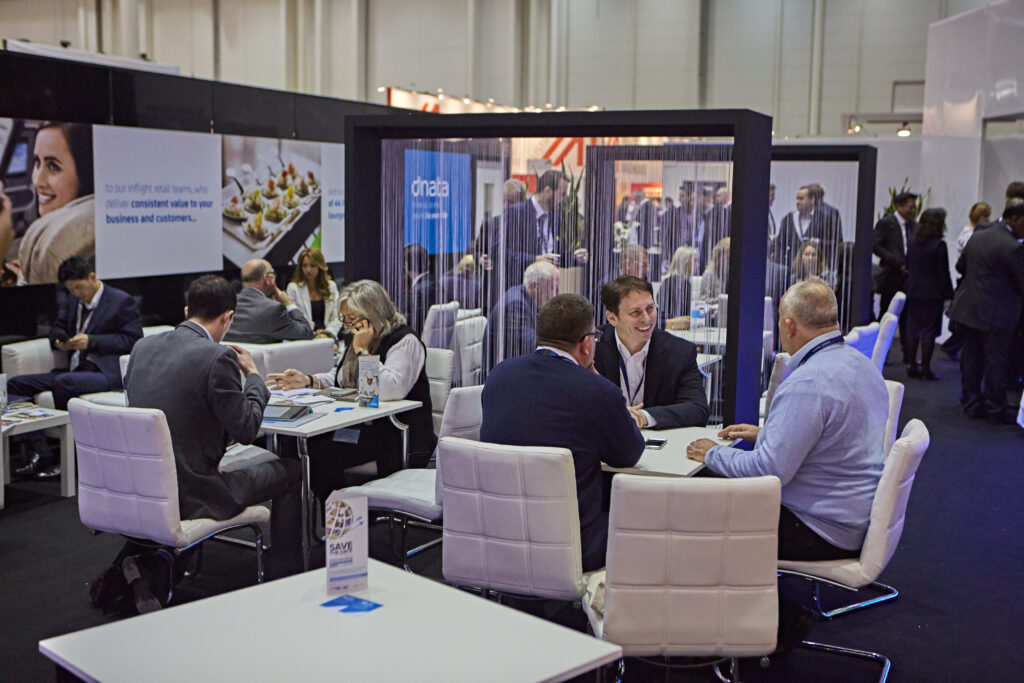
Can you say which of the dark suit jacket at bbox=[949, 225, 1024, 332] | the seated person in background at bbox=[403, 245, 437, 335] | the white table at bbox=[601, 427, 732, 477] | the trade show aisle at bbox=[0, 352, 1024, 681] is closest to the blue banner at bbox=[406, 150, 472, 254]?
the seated person in background at bbox=[403, 245, 437, 335]

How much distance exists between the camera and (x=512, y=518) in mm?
2953

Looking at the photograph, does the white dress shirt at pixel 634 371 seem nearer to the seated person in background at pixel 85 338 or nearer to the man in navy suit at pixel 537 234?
the man in navy suit at pixel 537 234

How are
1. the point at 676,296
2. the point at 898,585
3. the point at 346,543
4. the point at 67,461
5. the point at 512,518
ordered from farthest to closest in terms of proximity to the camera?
the point at 67,461 → the point at 676,296 → the point at 898,585 → the point at 512,518 → the point at 346,543

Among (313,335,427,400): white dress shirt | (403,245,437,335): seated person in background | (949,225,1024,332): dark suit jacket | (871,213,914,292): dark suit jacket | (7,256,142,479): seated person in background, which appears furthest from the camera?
(871,213,914,292): dark suit jacket

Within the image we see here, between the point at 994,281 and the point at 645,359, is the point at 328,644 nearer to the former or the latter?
the point at 645,359

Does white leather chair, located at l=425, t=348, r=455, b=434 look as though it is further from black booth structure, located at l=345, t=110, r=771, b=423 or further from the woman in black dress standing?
the woman in black dress standing

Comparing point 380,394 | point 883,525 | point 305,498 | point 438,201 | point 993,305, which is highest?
point 438,201

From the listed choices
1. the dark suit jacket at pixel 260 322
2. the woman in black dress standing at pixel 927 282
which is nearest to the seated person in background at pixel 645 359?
the dark suit jacket at pixel 260 322

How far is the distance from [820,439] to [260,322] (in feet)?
15.8

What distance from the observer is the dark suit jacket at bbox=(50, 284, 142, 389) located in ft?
20.1

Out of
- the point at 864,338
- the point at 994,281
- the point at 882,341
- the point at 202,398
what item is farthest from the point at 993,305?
the point at 202,398

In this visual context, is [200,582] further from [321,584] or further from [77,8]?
[77,8]

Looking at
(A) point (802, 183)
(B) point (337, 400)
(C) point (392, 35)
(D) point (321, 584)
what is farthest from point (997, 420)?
(C) point (392, 35)

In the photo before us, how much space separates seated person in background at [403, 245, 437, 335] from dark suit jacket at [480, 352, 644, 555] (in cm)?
202
